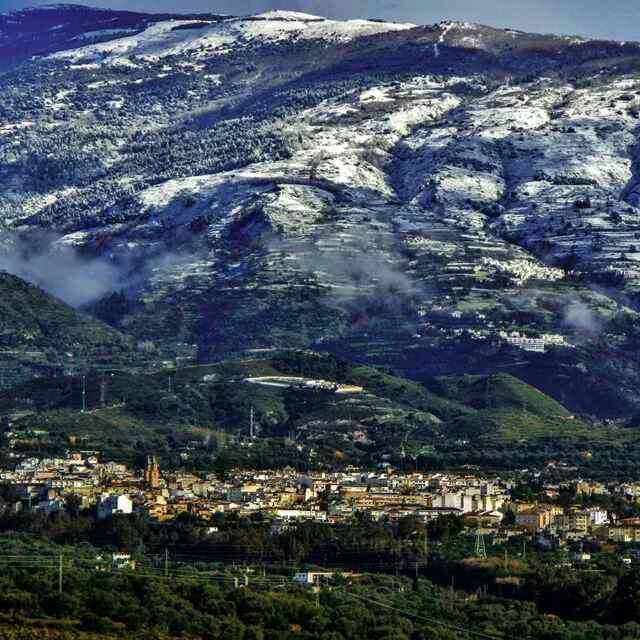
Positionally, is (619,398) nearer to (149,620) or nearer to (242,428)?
(242,428)

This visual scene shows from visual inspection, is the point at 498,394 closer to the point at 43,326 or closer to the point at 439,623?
the point at 43,326

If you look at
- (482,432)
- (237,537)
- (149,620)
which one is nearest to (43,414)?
(482,432)

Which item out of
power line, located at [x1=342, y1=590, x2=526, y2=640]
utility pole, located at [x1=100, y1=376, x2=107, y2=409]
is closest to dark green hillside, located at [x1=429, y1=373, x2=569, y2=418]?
utility pole, located at [x1=100, y1=376, x2=107, y2=409]

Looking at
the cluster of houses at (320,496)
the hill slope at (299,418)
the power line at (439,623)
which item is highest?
the hill slope at (299,418)

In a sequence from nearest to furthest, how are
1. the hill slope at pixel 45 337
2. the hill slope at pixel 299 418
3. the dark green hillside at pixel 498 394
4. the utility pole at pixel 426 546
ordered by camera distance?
the utility pole at pixel 426 546
the hill slope at pixel 299 418
the dark green hillside at pixel 498 394
the hill slope at pixel 45 337

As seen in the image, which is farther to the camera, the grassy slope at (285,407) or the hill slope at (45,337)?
the hill slope at (45,337)

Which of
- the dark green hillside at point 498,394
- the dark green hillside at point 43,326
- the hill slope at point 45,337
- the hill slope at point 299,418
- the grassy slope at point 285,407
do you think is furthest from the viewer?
the dark green hillside at point 43,326

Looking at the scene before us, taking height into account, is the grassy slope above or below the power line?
above

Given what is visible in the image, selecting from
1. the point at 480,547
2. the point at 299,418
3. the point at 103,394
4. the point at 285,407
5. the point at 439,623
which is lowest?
the point at 439,623

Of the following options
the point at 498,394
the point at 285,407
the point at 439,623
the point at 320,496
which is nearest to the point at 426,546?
the point at 320,496

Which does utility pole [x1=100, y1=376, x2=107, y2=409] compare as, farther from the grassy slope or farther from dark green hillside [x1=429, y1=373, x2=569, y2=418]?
dark green hillside [x1=429, y1=373, x2=569, y2=418]

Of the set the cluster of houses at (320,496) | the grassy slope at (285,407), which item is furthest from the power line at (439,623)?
the grassy slope at (285,407)

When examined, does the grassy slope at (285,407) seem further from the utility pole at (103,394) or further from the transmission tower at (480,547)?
the transmission tower at (480,547)
